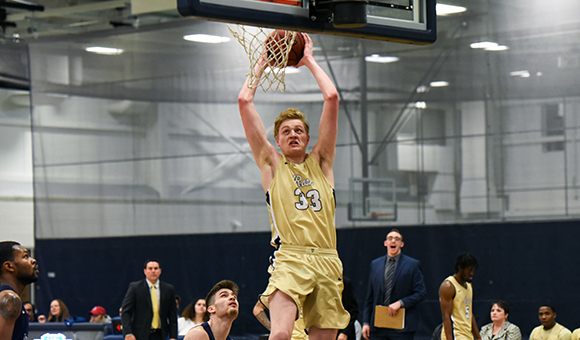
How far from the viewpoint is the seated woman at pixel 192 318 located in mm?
11547

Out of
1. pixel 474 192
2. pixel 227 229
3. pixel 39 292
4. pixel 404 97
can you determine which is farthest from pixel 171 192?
pixel 474 192

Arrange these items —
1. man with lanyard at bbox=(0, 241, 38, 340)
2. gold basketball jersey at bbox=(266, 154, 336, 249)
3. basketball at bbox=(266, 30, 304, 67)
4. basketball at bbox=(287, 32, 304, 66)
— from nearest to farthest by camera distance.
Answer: man with lanyard at bbox=(0, 241, 38, 340), gold basketball jersey at bbox=(266, 154, 336, 249), basketball at bbox=(266, 30, 304, 67), basketball at bbox=(287, 32, 304, 66)

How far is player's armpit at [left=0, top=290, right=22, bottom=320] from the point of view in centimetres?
406

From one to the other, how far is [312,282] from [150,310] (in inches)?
204

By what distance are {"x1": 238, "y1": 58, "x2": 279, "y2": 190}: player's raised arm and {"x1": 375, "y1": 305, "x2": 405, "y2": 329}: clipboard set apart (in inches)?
176

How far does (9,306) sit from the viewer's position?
4062mm

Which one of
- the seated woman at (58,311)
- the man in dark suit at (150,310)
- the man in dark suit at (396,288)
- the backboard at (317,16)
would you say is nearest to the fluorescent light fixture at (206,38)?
the seated woman at (58,311)

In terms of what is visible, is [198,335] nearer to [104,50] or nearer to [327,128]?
[327,128]

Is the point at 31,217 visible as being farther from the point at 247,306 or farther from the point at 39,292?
the point at 247,306

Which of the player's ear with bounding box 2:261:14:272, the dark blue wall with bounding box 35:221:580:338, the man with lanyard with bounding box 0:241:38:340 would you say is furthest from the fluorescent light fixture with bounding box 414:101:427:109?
the player's ear with bounding box 2:261:14:272

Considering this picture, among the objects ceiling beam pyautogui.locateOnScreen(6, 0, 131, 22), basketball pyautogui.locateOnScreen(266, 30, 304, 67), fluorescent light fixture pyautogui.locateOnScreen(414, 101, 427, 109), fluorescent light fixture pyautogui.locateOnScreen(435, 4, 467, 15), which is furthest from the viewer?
ceiling beam pyautogui.locateOnScreen(6, 0, 131, 22)

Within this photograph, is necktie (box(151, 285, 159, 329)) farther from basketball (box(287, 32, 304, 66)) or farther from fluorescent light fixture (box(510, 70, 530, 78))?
fluorescent light fixture (box(510, 70, 530, 78))

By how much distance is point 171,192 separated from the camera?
14.4 m

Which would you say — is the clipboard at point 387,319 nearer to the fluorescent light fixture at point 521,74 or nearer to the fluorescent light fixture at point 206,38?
the fluorescent light fixture at point 521,74
